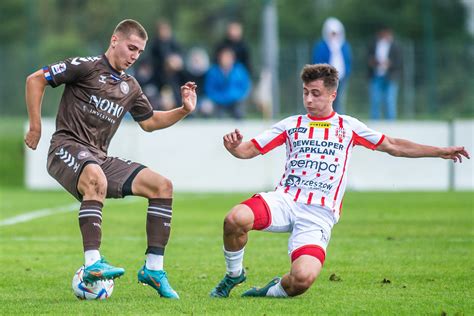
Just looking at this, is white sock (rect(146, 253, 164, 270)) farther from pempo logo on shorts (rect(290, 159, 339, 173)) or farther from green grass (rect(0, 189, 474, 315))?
pempo logo on shorts (rect(290, 159, 339, 173))

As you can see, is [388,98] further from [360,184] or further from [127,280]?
[127,280]

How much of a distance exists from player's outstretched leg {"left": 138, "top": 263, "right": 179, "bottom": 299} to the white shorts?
821 mm

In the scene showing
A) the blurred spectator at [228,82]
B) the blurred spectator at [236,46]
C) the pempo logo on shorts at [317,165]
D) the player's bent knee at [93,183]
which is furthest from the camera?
the blurred spectator at [236,46]

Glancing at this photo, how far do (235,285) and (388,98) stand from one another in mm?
16403

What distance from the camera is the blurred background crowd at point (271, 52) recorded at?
2361 centimetres

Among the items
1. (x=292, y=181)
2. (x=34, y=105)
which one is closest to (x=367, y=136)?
(x=292, y=181)

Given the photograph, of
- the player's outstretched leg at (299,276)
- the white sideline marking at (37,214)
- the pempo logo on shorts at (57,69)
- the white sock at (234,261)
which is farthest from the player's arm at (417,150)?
the white sideline marking at (37,214)

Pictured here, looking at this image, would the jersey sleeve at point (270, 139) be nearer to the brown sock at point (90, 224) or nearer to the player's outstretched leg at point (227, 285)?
the player's outstretched leg at point (227, 285)

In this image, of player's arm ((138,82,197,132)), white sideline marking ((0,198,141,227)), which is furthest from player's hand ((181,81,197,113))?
white sideline marking ((0,198,141,227))

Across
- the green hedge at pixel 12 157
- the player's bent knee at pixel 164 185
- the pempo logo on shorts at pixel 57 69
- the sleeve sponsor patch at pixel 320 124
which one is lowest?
the green hedge at pixel 12 157

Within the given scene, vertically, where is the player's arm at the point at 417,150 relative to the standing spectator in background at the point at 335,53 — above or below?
below

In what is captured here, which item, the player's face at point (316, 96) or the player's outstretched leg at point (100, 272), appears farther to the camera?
the player's face at point (316, 96)

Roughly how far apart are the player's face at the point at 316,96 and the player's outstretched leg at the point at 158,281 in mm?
1633

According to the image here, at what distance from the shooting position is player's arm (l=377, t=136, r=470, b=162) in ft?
26.8
